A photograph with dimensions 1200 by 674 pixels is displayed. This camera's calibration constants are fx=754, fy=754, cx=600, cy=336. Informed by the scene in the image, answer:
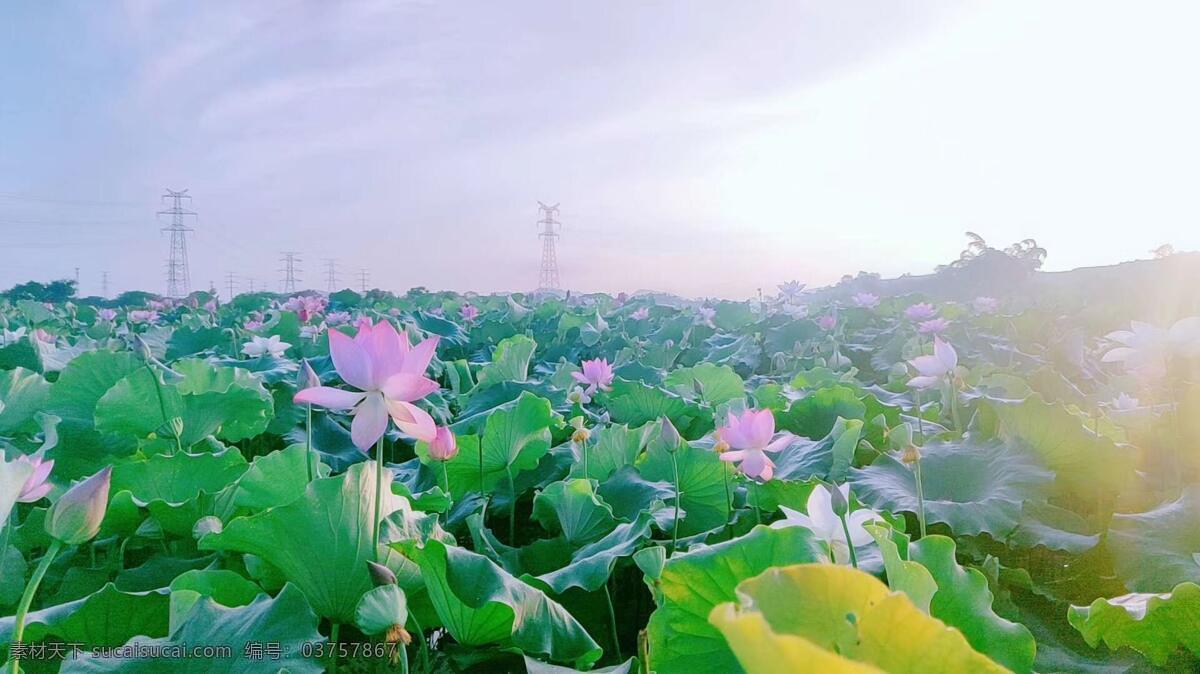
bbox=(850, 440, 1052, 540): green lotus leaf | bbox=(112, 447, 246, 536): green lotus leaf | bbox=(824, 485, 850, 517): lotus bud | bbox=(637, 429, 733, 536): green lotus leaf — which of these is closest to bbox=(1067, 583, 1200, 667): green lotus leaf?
bbox=(824, 485, 850, 517): lotus bud

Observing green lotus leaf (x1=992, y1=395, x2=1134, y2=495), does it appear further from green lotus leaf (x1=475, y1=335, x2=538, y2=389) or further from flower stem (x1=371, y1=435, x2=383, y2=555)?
green lotus leaf (x1=475, y1=335, x2=538, y2=389)

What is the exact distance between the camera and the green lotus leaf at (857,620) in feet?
1.08

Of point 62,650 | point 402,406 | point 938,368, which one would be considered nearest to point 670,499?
point 402,406

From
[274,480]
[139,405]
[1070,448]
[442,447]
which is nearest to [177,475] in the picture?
[274,480]

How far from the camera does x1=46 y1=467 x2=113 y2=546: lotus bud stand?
678 mm

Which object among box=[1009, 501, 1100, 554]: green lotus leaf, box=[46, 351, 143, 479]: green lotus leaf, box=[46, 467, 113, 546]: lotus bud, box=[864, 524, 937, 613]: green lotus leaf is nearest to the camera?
box=[864, 524, 937, 613]: green lotus leaf

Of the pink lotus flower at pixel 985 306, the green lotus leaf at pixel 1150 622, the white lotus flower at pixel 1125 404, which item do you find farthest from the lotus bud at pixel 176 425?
the pink lotus flower at pixel 985 306

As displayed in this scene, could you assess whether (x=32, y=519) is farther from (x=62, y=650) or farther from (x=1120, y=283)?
(x=1120, y=283)

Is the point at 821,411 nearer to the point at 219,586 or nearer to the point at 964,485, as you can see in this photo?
the point at 964,485

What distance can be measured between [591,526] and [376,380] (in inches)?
18.4

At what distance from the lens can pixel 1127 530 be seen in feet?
3.59

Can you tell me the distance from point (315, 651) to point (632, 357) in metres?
2.63

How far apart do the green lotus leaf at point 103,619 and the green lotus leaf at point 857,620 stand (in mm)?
720

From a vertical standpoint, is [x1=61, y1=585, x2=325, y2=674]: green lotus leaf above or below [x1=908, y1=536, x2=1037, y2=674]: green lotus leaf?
below
